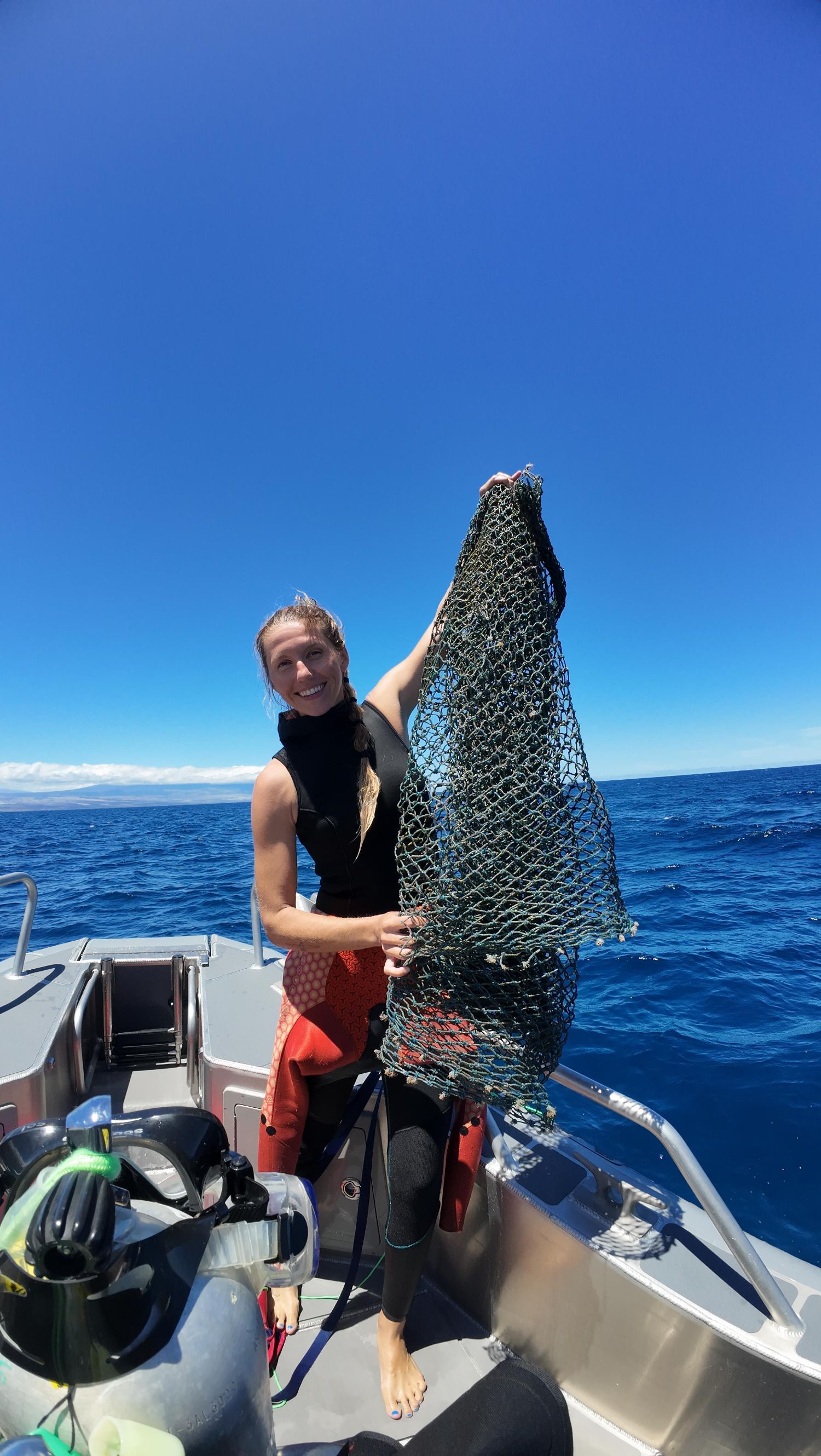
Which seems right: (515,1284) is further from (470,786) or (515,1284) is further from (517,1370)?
(470,786)

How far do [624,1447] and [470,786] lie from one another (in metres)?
1.89

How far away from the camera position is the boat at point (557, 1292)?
1483mm

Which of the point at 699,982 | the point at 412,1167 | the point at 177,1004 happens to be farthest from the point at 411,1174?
the point at 699,982

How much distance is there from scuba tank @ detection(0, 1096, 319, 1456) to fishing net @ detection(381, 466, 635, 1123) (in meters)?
0.67

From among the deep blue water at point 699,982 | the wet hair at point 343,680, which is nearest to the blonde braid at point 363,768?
the wet hair at point 343,680

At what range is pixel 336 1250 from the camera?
2467 millimetres

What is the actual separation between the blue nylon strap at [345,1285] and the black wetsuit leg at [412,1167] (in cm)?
21

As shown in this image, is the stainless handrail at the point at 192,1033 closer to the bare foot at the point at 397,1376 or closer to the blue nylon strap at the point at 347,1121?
the blue nylon strap at the point at 347,1121

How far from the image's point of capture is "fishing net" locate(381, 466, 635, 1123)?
140 cm

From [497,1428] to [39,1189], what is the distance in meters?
1.17

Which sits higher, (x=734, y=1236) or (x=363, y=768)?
(x=363, y=768)

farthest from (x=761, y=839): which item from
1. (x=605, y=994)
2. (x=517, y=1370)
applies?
(x=517, y=1370)

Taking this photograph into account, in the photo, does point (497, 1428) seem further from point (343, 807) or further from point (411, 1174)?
point (343, 807)

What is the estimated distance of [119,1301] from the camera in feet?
2.26
